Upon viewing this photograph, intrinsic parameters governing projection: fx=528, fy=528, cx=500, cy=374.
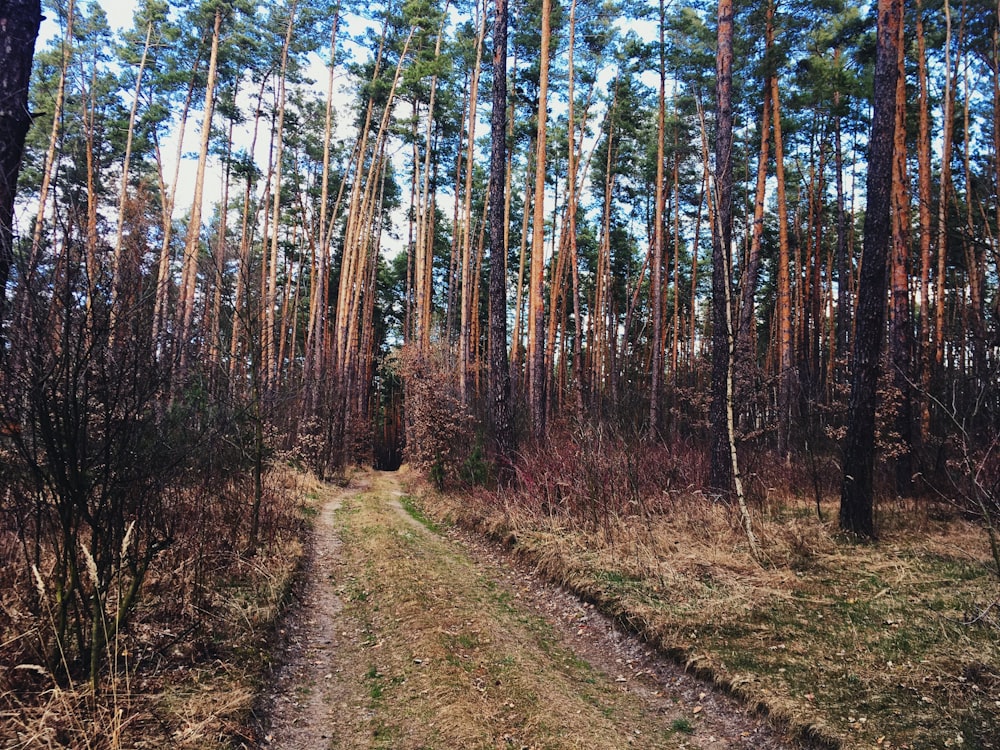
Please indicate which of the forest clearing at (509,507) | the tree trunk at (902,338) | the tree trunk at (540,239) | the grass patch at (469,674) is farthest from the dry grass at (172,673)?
the tree trunk at (902,338)

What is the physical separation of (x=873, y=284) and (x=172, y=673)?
8.01 meters

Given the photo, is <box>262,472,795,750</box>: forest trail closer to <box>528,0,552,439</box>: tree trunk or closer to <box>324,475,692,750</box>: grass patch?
<box>324,475,692,750</box>: grass patch

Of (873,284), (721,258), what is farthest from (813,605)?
(721,258)

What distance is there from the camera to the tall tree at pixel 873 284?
254 inches

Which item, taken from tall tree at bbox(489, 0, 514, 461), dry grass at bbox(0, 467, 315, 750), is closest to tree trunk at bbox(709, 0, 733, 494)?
tall tree at bbox(489, 0, 514, 461)

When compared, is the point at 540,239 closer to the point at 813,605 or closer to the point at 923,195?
the point at 923,195

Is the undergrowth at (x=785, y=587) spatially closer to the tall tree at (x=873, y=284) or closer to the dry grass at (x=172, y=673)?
the tall tree at (x=873, y=284)

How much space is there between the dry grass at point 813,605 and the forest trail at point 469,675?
0.30m

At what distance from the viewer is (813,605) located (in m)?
4.77

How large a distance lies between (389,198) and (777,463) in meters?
20.9

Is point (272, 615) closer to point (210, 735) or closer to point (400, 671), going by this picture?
point (400, 671)

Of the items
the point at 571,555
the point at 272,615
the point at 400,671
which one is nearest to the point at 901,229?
the point at 571,555

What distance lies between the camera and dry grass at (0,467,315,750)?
8.82ft

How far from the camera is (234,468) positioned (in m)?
7.14
